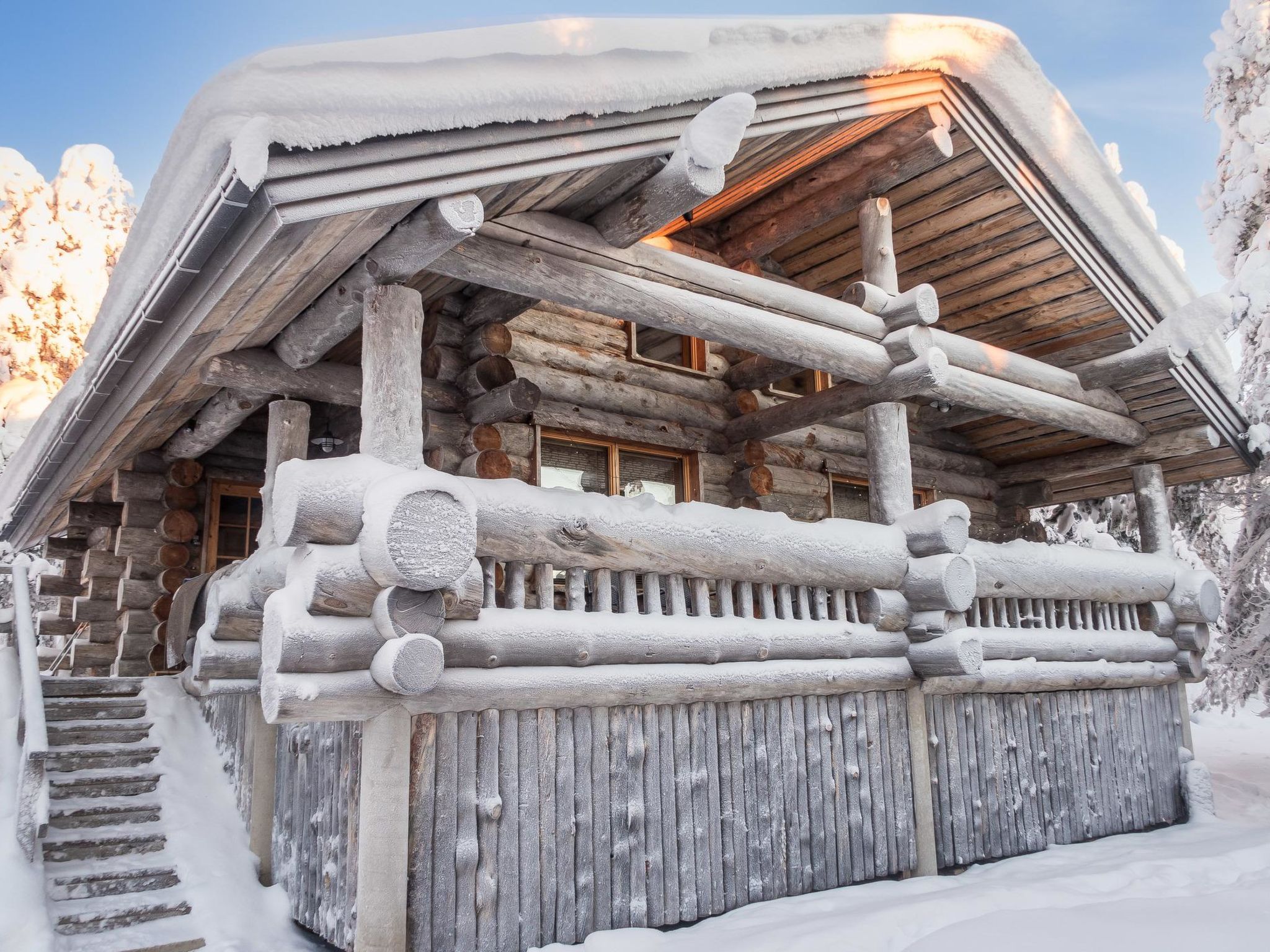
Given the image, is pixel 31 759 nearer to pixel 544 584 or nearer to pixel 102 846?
pixel 102 846

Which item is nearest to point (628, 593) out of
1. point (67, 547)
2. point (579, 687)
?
point (579, 687)

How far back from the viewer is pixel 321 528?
4.54 metres

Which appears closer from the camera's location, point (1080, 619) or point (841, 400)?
point (841, 400)

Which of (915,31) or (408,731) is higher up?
(915,31)

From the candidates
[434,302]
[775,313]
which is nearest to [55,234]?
[434,302]

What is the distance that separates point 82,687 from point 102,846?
2.15 m

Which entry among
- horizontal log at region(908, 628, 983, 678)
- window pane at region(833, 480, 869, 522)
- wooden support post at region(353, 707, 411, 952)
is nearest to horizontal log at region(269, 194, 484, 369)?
wooden support post at region(353, 707, 411, 952)

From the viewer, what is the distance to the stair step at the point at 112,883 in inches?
227

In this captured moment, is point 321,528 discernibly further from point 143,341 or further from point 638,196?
point 638,196

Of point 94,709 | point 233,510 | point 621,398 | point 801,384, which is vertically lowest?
point 94,709

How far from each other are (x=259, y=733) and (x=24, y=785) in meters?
1.32

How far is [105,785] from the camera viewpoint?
6828 mm

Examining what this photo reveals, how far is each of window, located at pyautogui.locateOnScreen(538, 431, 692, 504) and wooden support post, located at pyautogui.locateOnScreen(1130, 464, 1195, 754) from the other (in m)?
4.75

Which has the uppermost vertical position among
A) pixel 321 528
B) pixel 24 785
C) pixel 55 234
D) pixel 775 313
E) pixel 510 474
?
pixel 55 234
